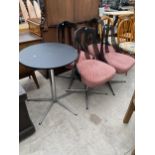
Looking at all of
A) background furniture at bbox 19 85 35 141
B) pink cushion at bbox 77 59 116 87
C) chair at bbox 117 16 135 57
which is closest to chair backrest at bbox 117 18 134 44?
chair at bbox 117 16 135 57

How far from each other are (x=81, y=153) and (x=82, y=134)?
0.23 m

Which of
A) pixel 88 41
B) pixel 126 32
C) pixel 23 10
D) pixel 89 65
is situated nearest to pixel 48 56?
pixel 89 65

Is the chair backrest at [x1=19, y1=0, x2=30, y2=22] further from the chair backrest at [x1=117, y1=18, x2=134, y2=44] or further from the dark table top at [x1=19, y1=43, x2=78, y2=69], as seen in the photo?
the chair backrest at [x1=117, y1=18, x2=134, y2=44]

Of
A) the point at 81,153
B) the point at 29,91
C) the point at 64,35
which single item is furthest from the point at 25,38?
the point at 81,153

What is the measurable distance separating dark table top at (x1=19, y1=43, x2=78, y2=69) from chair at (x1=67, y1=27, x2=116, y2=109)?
24 cm

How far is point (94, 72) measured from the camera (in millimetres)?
2119

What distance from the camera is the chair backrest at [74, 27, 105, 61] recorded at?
7.66 feet

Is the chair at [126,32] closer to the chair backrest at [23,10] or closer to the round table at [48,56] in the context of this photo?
the round table at [48,56]

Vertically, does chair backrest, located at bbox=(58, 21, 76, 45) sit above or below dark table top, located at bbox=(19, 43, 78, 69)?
above

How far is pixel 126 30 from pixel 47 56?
1788mm

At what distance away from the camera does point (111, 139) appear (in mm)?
1829

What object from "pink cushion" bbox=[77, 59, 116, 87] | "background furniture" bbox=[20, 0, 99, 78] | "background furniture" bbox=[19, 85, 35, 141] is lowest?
"background furniture" bbox=[19, 85, 35, 141]
